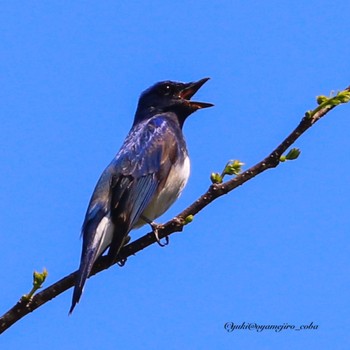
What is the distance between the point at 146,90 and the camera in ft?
30.3

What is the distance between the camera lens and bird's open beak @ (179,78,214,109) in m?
8.57

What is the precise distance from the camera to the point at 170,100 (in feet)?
29.4

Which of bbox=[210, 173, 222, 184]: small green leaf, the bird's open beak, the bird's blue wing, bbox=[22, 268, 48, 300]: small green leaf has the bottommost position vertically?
bbox=[22, 268, 48, 300]: small green leaf

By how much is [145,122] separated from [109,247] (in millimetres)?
2747

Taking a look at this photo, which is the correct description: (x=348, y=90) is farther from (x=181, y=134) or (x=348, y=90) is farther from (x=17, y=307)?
(x=181, y=134)

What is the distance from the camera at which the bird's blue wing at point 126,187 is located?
20.8ft

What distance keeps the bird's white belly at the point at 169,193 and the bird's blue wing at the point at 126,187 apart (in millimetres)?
89

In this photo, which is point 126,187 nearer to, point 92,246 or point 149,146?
point 149,146

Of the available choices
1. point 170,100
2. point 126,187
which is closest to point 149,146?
point 126,187

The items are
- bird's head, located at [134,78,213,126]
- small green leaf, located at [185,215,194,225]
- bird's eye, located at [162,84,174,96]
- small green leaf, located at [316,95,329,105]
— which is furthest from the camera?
bird's eye, located at [162,84,174,96]

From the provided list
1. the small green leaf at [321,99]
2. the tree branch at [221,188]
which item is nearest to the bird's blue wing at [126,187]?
the tree branch at [221,188]

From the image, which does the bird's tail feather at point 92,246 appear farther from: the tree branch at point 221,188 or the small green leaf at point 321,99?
the small green leaf at point 321,99

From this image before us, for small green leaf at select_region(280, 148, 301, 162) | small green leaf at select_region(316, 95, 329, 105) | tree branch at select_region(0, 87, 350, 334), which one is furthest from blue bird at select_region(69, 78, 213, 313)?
small green leaf at select_region(316, 95, 329, 105)

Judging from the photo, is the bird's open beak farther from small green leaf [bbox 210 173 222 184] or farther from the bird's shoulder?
small green leaf [bbox 210 173 222 184]
